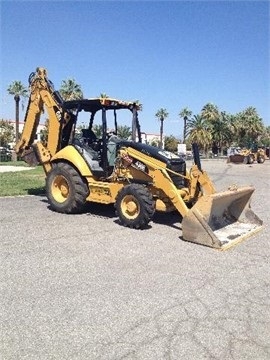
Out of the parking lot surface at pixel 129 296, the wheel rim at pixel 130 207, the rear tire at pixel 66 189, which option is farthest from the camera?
the rear tire at pixel 66 189

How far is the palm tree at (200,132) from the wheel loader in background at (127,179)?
174ft

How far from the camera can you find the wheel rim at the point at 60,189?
912cm

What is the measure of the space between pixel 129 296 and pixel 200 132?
199 ft

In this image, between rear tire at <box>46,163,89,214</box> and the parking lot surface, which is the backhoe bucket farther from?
rear tire at <box>46,163,89,214</box>

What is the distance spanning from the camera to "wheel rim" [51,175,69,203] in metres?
9.12

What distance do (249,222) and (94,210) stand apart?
355 cm

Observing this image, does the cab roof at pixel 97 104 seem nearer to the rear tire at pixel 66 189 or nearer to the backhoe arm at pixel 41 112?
the backhoe arm at pixel 41 112

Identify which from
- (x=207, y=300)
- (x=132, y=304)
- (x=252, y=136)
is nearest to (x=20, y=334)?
(x=132, y=304)

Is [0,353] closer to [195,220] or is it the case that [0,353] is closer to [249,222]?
[195,220]

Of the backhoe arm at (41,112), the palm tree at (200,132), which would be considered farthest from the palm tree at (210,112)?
the backhoe arm at (41,112)

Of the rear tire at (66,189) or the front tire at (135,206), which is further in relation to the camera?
the rear tire at (66,189)

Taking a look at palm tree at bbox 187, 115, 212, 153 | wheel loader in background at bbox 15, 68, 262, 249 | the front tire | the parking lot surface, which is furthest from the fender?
palm tree at bbox 187, 115, 212, 153

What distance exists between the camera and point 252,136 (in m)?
72.9

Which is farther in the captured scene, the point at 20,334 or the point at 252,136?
the point at 252,136
